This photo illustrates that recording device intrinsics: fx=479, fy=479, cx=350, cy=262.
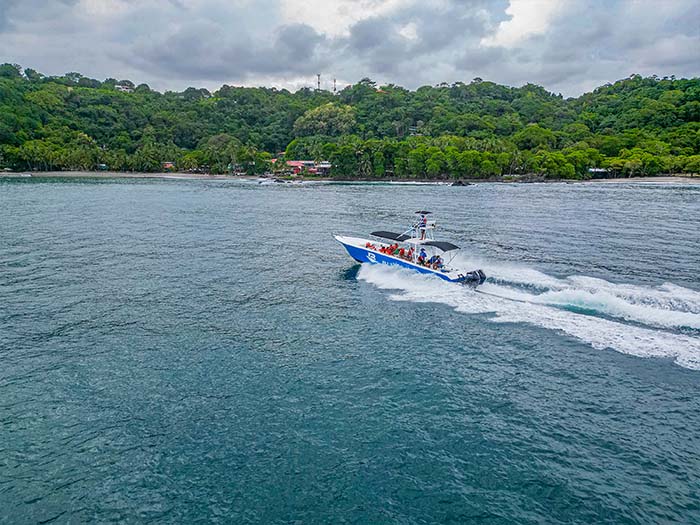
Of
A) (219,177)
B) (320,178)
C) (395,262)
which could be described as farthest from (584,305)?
(219,177)

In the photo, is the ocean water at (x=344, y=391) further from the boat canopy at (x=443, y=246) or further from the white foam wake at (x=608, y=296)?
the boat canopy at (x=443, y=246)

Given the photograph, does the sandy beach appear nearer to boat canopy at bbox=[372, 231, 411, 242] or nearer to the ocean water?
the ocean water

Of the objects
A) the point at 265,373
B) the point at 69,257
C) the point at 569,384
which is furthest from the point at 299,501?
the point at 69,257

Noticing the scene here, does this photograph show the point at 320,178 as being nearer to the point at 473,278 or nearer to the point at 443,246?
the point at 443,246

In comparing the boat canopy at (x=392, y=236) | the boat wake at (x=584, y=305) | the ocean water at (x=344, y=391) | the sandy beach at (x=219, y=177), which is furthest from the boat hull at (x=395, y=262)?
the sandy beach at (x=219, y=177)

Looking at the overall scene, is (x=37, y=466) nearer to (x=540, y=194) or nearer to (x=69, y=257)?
(x=69, y=257)

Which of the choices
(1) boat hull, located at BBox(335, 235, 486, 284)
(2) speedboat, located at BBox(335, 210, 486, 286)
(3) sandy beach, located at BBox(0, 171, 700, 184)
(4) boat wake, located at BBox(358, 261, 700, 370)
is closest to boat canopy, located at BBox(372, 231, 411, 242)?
(2) speedboat, located at BBox(335, 210, 486, 286)
